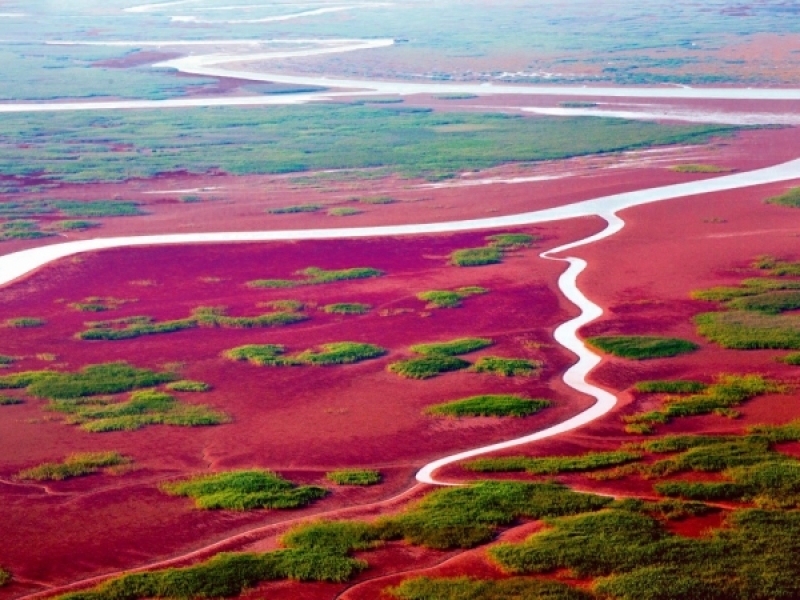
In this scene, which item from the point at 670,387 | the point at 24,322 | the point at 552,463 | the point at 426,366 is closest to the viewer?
the point at 552,463

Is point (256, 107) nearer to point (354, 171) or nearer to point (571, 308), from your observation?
point (354, 171)

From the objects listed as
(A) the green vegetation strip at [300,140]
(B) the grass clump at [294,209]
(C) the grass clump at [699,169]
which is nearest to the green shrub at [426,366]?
(B) the grass clump at [294,209]

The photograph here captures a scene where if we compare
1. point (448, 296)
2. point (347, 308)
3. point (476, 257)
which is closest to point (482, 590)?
point (347, 308)

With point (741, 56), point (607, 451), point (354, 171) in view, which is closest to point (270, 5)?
point (741, 56)

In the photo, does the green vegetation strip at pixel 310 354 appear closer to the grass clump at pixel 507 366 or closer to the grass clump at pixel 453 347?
the grass clump at pixel 453 347

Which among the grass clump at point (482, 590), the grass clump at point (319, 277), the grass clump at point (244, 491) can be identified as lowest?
the grass clump at point (482, 590)

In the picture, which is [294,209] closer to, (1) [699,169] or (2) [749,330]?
(1) [699,169]
